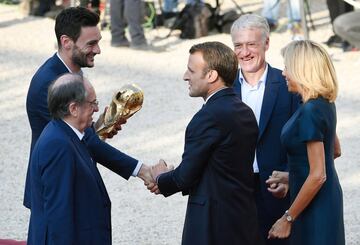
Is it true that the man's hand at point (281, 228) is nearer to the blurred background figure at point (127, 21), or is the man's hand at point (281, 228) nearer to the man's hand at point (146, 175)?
the man's hand at point (146, 175)

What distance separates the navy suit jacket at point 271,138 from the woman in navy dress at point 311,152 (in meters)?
0.30

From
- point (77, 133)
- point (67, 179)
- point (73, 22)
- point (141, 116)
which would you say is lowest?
point (141, 116)

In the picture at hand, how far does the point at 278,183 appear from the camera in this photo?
5.22m

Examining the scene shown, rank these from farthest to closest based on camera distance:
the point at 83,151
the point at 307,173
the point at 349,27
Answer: the point at 349,27 < the point at 307,173 < the point at 83,151

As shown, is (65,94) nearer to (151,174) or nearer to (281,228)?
(151,174)

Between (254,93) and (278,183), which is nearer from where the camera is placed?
(278,183)

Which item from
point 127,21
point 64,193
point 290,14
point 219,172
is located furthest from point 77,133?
point 290,14

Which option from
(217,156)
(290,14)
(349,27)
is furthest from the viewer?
(290,14)

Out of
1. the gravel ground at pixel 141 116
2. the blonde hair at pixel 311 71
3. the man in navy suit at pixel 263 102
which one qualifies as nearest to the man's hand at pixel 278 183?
the man in navy suit at pixel 263 102

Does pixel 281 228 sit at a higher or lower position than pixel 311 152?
lower

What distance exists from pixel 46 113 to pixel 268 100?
4.00 feet

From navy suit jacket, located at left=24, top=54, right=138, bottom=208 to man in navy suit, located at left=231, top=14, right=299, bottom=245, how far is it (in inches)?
31.3

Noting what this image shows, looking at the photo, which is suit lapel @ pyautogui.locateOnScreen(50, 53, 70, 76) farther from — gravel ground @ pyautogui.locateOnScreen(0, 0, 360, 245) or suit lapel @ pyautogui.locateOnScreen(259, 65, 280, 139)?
gravel ground @ pyautogui.locateOnScreen(0, 0, 360, 245)

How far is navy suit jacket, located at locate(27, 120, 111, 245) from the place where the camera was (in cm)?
459
